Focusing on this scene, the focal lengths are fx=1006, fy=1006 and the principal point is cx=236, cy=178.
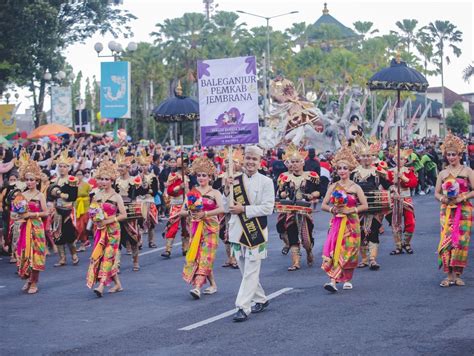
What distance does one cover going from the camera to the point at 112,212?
13984 millimetres

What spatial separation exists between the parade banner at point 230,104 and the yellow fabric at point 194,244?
1.40 meters

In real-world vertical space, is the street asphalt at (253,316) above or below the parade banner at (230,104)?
below

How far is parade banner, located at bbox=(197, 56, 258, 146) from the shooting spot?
12.4m

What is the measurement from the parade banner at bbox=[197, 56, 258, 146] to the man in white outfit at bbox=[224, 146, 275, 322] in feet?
2.77

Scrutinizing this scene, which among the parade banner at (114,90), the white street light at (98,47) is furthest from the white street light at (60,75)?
the parade banner at (114,90)

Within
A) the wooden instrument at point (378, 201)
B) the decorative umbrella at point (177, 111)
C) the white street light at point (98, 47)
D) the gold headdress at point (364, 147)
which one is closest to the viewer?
the wooden instrument at point (378, 201)

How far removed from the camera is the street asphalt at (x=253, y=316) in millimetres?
9859

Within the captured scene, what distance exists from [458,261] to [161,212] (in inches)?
616

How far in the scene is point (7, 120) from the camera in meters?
31.2

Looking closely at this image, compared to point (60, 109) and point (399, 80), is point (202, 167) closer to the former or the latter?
point (399, 80)

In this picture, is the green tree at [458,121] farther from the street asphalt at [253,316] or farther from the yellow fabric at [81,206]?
the street asphalt at [253,316]

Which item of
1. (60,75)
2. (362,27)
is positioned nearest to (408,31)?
(362,27)

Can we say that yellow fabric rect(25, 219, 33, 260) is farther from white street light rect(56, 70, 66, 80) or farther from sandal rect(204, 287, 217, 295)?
white street light rect(56, 70, 66, 80)

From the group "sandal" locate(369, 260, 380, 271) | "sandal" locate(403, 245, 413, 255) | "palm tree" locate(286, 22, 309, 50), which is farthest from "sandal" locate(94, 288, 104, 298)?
"palm tree" locate(286, 22, 309, 50)
